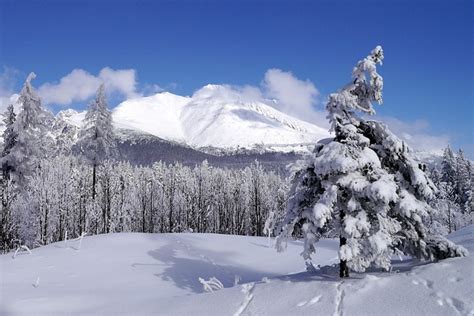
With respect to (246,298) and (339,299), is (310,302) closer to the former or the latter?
(339,299)

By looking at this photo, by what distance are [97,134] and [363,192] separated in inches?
1108

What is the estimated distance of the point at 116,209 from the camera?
2542 inches

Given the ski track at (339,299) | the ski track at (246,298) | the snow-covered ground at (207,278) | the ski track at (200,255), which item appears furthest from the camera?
the ski track at (200,255)

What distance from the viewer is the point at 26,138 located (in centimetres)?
3222

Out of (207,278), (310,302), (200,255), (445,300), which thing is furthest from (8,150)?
(445,300)

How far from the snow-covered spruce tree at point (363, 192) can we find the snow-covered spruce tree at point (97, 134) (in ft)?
83.4

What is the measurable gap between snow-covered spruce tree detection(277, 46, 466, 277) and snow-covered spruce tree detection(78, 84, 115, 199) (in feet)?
83.4

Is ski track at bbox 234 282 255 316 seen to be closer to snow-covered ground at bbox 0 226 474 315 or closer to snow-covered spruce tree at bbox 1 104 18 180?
snow-covered ground at bbox 0 226 474 315

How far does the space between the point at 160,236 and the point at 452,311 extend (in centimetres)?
2285

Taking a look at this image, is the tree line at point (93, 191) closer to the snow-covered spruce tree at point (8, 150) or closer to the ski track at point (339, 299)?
the snow-covered spruce tree at point (8, 150)

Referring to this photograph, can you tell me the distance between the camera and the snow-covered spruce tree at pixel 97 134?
34.0 meters

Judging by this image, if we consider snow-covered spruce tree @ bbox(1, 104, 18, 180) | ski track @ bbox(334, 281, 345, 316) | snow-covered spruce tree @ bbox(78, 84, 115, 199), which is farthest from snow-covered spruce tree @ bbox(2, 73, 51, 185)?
ski track @ bbox(334, 281, 345, 316)

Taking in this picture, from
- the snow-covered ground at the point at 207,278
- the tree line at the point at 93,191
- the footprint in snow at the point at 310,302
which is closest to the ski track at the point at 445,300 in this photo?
the snow-covered ground at the point at 207,278

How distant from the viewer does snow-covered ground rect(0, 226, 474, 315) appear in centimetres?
943
